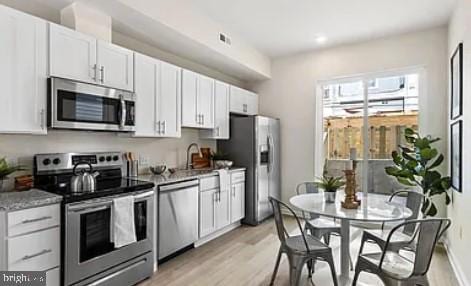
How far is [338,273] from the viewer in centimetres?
301

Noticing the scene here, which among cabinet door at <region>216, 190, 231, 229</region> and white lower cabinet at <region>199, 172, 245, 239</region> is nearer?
white lower cabinet at <region>199, 172, 245, 239</region>

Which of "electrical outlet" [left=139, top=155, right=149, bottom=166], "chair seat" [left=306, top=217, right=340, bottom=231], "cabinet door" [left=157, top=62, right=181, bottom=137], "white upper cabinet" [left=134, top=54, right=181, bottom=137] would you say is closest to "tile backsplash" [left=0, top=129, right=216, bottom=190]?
→ "electrical outlet" [left=139, top=155, right=149, bottom=166]

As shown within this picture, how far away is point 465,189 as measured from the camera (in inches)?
109

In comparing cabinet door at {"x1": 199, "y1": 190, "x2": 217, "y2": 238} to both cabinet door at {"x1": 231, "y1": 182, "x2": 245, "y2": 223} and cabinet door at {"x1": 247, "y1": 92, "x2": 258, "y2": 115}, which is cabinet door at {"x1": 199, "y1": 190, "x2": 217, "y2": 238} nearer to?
cabinet door at {"x1": 231, "y1": 182, "x2": 245, "y2": 223}

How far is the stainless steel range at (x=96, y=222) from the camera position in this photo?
2.27 m

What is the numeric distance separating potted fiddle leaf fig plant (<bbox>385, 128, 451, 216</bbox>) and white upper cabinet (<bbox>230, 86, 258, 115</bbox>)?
8.08 feet

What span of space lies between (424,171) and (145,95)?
3.53 m

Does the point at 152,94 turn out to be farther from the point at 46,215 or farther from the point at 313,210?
the point at 313,210

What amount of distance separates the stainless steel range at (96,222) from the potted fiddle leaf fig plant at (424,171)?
3.18 metres

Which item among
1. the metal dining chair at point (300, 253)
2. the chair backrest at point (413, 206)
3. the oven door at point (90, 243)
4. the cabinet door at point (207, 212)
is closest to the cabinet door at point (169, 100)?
the cabinet door at point (207, 212)

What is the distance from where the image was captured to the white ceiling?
344 centimetres

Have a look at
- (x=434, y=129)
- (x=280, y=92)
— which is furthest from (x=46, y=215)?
(x=434, y=129)

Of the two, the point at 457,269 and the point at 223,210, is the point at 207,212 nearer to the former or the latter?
the point at 223,210

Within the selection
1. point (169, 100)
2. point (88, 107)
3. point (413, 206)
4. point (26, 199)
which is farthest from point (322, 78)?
point (26, 199)
